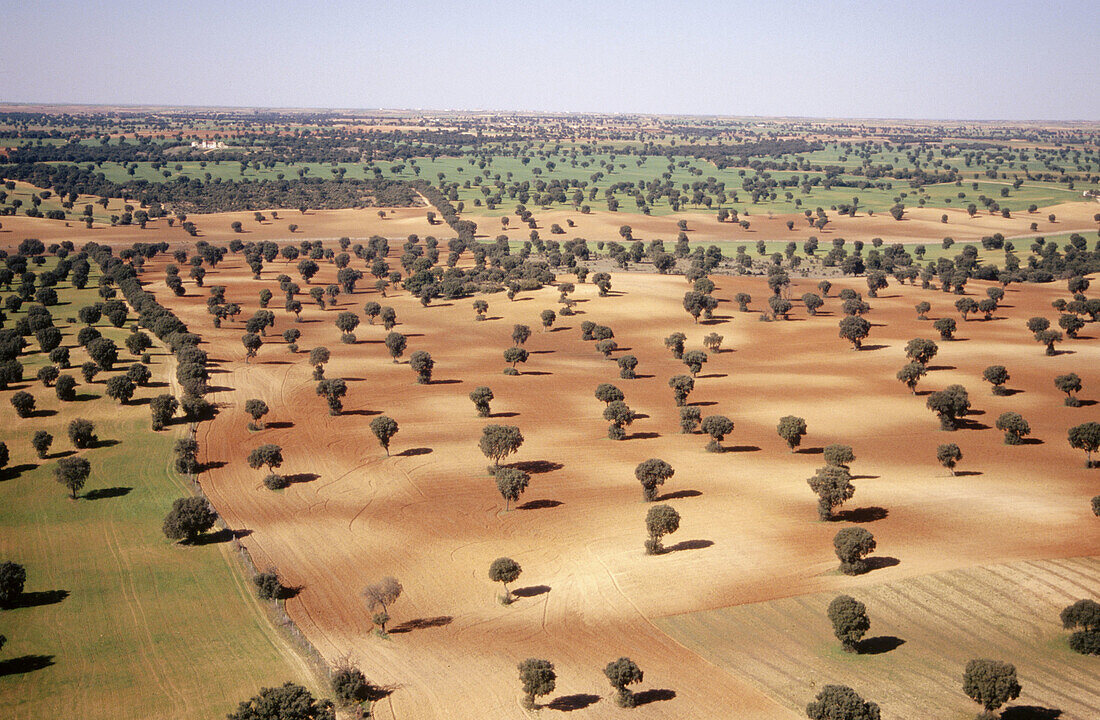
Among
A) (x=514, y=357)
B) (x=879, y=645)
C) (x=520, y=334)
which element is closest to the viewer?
(x=879, y=645)

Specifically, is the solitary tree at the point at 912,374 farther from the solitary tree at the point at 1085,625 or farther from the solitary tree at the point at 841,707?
the solitary tree at the point at 841,707

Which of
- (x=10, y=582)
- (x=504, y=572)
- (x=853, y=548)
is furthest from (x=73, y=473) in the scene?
(x=853, y=548)

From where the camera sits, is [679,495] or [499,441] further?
[499,441]

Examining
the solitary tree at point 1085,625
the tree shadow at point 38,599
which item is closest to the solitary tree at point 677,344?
the solitary tree at point 1085,625

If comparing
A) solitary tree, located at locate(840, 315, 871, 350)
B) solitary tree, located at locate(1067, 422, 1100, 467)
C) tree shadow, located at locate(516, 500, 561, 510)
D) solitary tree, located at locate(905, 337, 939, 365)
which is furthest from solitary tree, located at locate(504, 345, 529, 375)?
solitary tree, located at locate(1067, 422, 1100, 467)

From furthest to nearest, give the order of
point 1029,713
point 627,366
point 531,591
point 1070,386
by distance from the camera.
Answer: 1. point 627,366
2. point 1070,386
3. point 531,591
4. point 1029,713

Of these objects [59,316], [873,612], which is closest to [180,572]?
[873,612]

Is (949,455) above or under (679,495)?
above

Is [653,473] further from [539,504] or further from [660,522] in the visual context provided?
[539,504]
